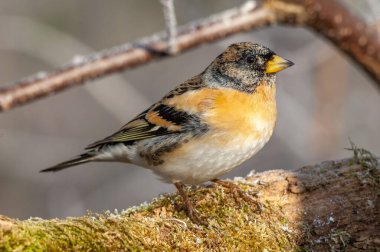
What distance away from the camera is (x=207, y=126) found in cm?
323

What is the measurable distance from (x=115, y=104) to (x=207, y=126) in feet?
11.1

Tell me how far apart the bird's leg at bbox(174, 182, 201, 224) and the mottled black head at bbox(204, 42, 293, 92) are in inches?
28.2

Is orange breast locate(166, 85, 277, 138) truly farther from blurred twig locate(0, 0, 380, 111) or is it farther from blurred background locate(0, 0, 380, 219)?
blurred background locate(0, 0, 380, 219)

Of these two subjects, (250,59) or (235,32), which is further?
(250,59)

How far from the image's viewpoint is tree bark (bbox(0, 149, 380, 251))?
239 centimetres

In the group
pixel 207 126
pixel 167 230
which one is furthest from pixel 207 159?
pixel 167 230

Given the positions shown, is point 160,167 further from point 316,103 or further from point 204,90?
point 316,103

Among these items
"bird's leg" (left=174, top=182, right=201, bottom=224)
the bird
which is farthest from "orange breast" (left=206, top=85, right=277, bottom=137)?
"bird's leg" (left=174, top=182, right=201, bottom=224)

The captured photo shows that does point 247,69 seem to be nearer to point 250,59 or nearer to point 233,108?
point 250,59

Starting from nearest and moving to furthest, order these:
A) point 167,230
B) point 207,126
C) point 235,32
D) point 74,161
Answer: point 167,230 < point 235,32 < point 207,126 < point 74,161

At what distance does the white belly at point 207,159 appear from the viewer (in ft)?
10.3

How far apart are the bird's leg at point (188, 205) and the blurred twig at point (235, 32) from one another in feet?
2.27

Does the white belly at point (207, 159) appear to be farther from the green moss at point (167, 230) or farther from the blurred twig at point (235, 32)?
the blurred twig at point (235, 32)

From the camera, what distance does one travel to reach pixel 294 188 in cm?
314
